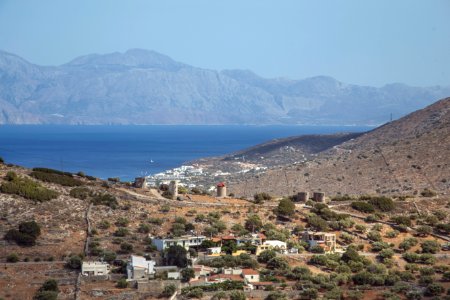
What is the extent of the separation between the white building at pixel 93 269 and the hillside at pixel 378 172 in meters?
37.4

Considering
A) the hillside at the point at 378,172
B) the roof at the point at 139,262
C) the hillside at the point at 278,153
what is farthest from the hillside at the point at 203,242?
the hillside at the point at 278,153

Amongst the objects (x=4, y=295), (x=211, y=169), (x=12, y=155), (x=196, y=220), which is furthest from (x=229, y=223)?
(x=12, y=155)

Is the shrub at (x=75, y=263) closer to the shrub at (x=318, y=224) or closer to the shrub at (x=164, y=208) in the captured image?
the shrub at (x=164, y=208)

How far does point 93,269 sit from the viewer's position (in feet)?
142

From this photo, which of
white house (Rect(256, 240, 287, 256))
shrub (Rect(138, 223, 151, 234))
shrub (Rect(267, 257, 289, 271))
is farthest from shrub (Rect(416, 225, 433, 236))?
shrub (Rect(138, 223, 151, 234))

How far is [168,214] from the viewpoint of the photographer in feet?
180

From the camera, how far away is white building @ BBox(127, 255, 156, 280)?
140 feet

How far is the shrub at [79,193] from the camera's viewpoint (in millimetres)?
55188

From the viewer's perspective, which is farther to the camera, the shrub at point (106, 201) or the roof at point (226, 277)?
the shrub at point (106, 201)

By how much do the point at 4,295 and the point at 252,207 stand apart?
830 inches

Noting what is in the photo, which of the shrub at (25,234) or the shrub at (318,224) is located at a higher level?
the shrub at (25,234)

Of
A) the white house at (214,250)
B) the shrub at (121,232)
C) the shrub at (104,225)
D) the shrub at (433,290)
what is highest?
the shrub at (104,225)

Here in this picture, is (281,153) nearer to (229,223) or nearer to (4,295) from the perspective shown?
(229,223)

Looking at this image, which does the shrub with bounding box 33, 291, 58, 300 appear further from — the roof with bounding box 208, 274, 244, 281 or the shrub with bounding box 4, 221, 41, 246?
the roof with bounding box 208, 274, 244, 281
